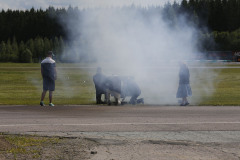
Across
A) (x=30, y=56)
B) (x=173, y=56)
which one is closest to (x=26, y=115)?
(x=173, y=56)

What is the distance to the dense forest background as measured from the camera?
1064 inches

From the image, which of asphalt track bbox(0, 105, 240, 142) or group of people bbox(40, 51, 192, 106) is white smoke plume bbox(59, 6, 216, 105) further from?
asphalt track bbox(0, 105, 240, 142)

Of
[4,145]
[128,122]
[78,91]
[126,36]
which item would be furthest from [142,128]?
[78,91]

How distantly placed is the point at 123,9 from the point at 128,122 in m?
11.7

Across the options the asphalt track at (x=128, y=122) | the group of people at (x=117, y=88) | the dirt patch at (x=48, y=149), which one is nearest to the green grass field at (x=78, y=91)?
the group of people at (x=117, y=88)

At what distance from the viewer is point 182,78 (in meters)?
17.9

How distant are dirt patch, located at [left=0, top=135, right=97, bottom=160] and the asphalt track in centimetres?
89

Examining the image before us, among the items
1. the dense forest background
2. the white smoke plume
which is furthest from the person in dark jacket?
the dense forest background

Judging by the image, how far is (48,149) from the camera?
25.8ft

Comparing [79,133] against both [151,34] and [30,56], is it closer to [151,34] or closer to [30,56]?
[151,34]

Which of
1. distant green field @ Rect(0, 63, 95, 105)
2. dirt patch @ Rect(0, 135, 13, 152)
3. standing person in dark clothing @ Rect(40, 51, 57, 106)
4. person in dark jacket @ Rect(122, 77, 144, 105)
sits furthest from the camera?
distant green field @ Rect(0, 63, 95, 105)

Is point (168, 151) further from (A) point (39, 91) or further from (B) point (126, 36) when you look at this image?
(A) point (39, 91)

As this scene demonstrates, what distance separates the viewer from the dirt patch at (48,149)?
7312 millimetres

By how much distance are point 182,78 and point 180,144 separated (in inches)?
377
